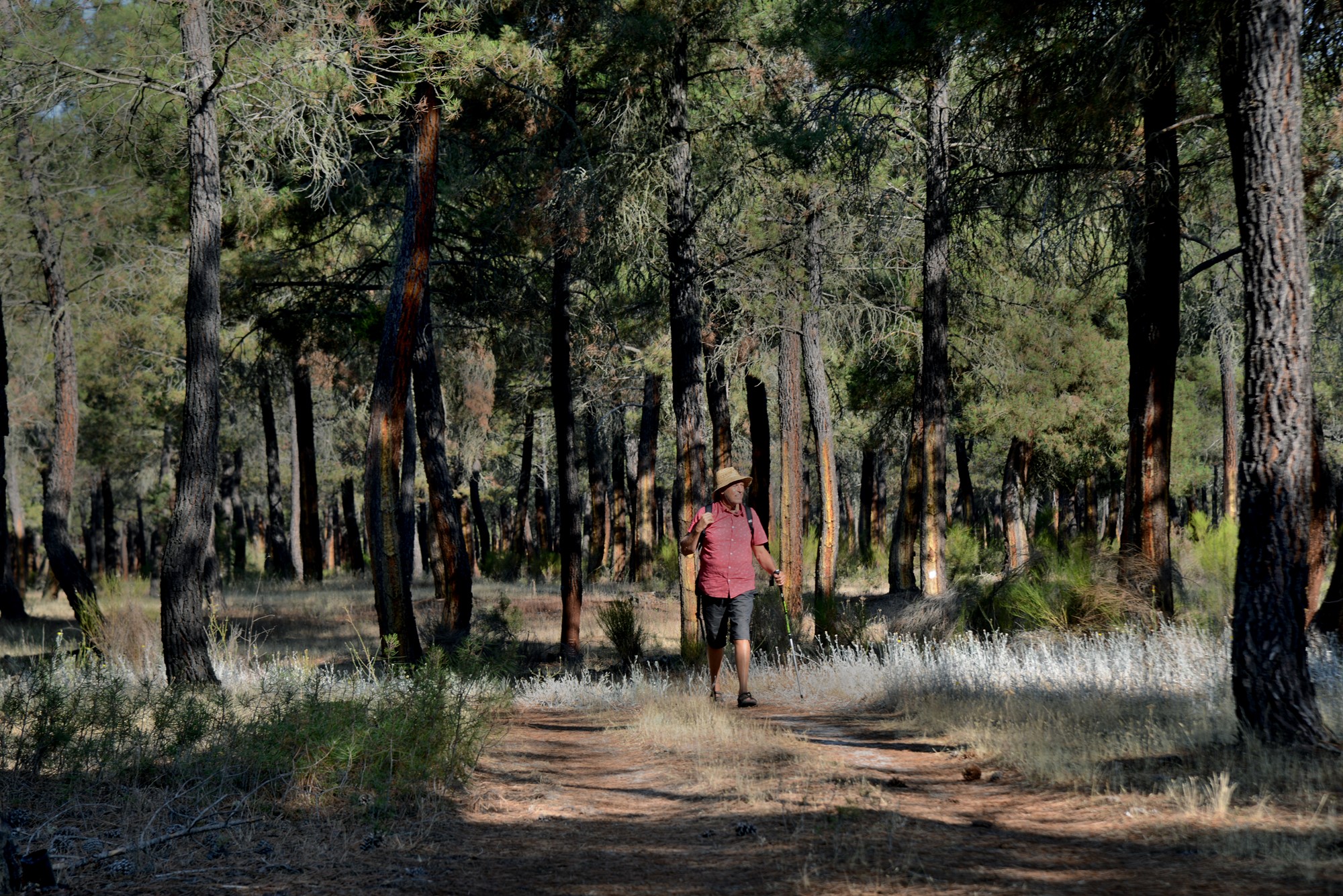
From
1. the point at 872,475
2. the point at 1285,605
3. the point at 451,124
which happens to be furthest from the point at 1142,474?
the point at 872,475

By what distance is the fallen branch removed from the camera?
4402mm

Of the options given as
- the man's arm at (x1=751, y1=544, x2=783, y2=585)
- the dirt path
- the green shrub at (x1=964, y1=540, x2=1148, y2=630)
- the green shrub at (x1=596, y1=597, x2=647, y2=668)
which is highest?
the man's arm at (x1=751, y1=544, x2=783, y2=585)

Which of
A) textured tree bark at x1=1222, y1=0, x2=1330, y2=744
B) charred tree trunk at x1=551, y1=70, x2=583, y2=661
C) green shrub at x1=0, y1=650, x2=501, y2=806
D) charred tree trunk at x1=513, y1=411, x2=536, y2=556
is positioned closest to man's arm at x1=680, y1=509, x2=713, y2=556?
green shrub at x1=0, y1=650, x2=501, y2=806

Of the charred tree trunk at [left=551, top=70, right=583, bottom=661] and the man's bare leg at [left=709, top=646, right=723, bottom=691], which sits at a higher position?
the charred tree trunk at [left=551, top=70, right=583, bottom=661]

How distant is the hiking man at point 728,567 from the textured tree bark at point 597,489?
786 inches

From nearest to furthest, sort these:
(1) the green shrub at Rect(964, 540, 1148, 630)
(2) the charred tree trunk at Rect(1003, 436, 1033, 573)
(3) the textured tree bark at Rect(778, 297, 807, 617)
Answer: (1) the green shrub at Rect(964, 540, 1148, 630)
(3) the textured tree bark at Rect(778, 297, 807, 617)
(2) the charred tree trunk at Rect(1003, 436, 1033, 573)

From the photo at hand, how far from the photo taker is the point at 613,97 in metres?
14.3

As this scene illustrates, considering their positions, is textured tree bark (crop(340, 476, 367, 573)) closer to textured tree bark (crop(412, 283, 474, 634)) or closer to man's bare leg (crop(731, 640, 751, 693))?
textured tree bark (crop(412, 283, 474, 634))

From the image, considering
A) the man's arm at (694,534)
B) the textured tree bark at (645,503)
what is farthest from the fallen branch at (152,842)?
the textured tree bark at (645,503)

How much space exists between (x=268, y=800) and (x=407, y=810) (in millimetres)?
678

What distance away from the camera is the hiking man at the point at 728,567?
30.2 feet

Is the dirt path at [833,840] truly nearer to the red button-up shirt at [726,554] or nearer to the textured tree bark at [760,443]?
the red button-up shirt at [726,554]

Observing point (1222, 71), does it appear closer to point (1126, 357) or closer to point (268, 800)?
point (268, 800)

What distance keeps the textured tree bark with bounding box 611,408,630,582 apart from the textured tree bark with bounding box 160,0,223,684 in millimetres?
20253
